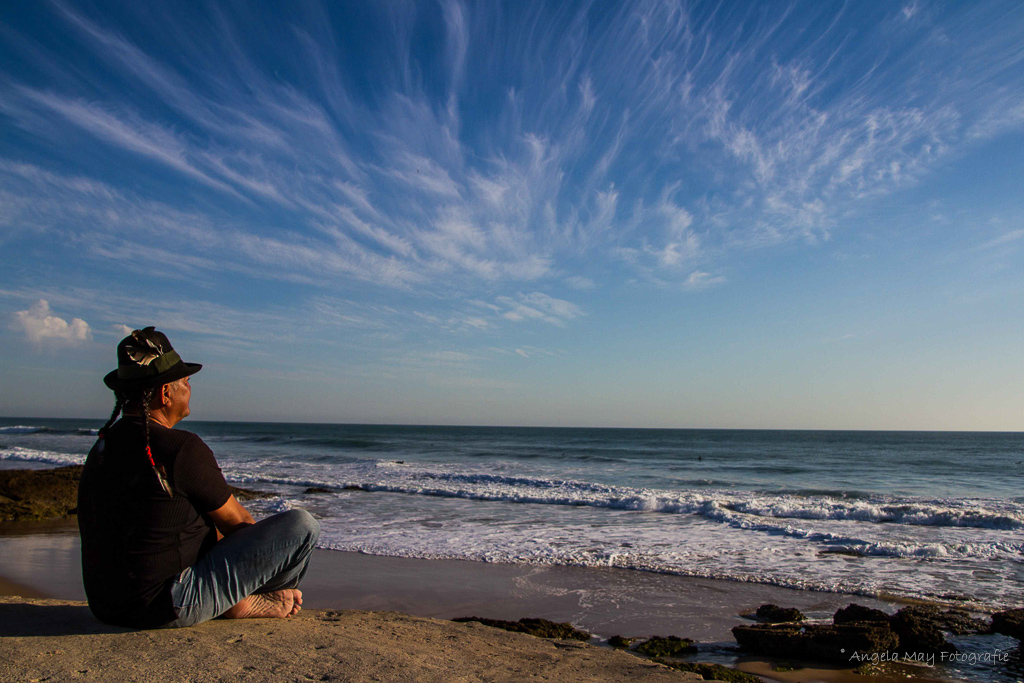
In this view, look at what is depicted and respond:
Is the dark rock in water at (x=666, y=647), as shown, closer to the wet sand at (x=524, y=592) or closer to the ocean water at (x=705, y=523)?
the wet sand at (x=524, y=592)

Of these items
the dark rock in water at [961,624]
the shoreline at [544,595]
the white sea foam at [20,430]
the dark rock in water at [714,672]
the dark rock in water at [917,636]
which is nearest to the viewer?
the dark rock in water at [714,672]

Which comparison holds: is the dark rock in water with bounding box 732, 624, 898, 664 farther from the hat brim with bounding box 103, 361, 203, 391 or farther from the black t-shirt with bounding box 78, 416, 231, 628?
the hat brim with bounding box 103, 361, 203, 391

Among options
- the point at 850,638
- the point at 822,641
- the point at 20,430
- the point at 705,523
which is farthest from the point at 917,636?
the point at 20,430

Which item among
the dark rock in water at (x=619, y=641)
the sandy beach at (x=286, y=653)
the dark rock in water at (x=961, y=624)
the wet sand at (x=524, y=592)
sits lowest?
the wet sand at (x=524, y=592)

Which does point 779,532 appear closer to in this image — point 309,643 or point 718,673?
point 718,673

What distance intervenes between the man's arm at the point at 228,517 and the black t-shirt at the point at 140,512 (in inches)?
1.7

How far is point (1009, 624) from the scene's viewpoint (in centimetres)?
494

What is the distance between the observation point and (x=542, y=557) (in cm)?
787

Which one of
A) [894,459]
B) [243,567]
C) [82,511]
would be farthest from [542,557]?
[894,459]

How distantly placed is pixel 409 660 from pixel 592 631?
2575 millimetres

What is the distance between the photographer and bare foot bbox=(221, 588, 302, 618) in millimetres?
3141

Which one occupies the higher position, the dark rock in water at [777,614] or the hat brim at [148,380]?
the hat brim at [148,380]

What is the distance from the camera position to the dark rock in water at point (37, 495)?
1024 centimetres

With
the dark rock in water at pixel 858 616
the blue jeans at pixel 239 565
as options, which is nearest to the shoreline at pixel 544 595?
the dark rock in water at pixel 858 616
